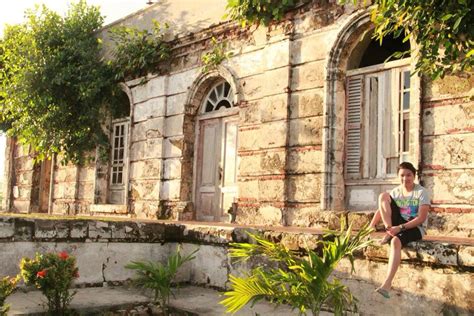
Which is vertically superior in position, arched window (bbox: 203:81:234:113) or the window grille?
arched window (bbox: 203:81:234:113)

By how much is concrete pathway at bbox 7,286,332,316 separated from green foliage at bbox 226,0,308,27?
4.75 metres

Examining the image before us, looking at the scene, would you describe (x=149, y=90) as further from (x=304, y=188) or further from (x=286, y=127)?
(x=304, y=188)

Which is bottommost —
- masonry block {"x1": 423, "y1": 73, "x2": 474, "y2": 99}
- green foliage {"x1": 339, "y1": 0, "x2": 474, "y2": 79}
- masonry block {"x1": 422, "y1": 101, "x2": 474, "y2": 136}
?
masonry block {"x1": 422, "y1": 101, "x2": 474, "y2": 136}

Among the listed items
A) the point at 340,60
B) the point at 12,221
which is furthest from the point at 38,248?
the point at 340,60

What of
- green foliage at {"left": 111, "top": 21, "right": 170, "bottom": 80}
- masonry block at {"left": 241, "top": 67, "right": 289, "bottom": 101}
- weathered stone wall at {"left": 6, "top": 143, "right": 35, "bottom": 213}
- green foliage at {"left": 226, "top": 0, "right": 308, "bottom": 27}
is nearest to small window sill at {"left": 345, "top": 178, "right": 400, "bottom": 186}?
masonry block at {"left": 241, "top": 67, "right": 289, "bottom": 101}

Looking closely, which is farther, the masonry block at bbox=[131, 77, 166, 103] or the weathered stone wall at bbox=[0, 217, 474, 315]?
the masonry block at bbox=[131, 77, 166, 103]

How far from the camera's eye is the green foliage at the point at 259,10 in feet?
29.2

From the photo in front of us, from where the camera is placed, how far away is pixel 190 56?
10969 millimetres

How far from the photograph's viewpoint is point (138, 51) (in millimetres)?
11820

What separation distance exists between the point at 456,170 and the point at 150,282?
409 centimetres

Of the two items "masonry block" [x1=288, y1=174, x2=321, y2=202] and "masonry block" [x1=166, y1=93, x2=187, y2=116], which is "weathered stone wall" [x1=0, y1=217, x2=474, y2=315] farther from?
"masonry block" [x1=166, y1=93, x2=187, y2=116]

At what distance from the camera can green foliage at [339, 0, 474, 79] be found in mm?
5840

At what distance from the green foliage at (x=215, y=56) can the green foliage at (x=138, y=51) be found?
123 centimetres

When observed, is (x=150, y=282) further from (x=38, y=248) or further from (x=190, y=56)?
(x=190, y=56)
